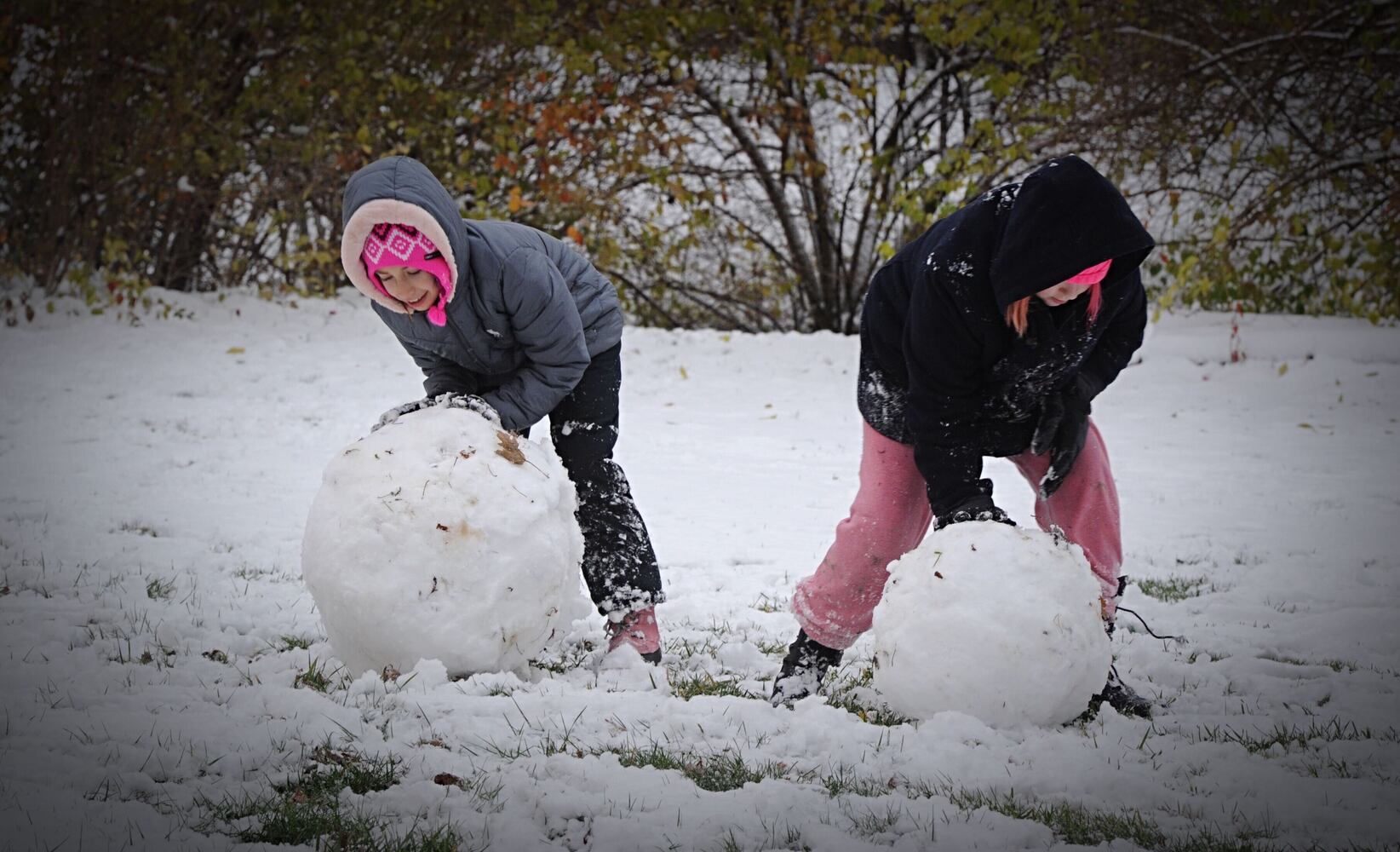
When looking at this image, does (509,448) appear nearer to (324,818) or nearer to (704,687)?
(704,687)

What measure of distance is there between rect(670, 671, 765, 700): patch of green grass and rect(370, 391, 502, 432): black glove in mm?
1007

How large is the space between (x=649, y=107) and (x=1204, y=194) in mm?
5884

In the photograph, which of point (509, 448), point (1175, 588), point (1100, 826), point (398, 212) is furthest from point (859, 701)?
point (1175, 588)

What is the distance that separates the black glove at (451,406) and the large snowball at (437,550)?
0.40 ft

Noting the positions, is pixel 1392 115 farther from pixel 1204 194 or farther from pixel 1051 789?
pixel 1051 789

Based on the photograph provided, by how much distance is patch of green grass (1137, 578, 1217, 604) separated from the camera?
4617 mm

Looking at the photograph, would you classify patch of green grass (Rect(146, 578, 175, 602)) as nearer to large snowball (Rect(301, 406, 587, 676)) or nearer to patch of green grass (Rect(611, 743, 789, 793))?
large snowball (Rect(301, 406, 587, 676))

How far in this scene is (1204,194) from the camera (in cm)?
1002

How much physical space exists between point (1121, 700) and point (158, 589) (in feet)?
11.5

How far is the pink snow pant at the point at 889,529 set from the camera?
10.7ft

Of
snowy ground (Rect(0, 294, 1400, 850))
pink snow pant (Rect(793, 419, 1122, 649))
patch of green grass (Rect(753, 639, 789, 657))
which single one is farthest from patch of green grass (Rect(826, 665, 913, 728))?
patch of green grass (Rect(753, 639, 789, 657))

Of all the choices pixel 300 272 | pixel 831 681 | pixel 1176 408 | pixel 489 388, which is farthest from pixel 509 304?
pixel 300 272

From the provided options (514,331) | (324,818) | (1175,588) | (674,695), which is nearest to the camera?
(324,818)

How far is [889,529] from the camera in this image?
332cm
